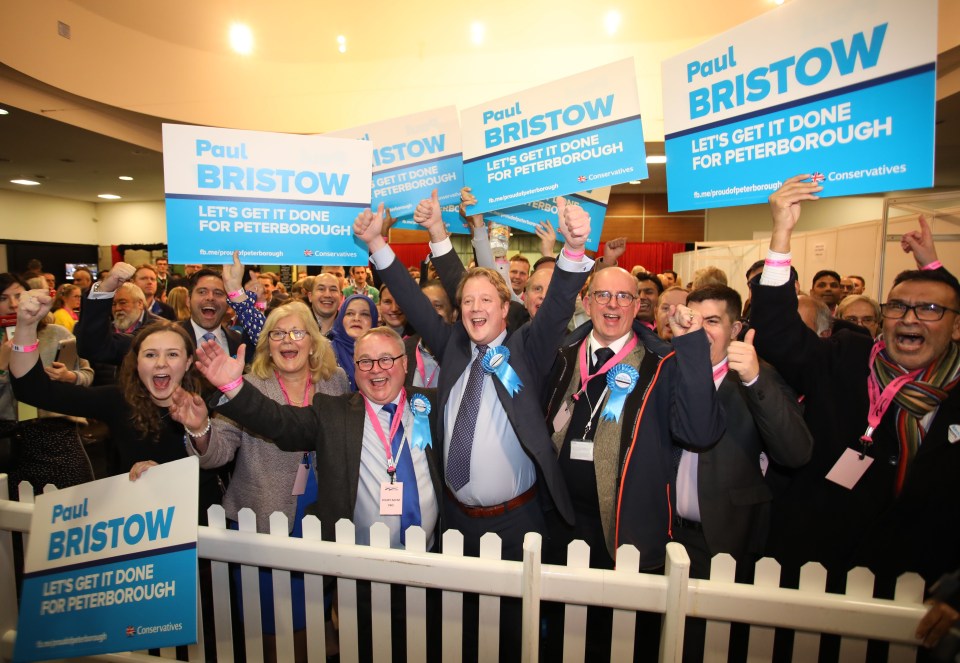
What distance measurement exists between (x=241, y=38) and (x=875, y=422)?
10853 mm

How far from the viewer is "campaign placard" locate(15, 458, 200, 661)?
166 centimetres

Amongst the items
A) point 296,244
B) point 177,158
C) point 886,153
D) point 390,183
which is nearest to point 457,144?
point 390,183

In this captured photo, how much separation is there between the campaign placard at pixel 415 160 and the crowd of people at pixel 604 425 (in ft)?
3.28

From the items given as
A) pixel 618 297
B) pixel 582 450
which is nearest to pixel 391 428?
pixel 582 450

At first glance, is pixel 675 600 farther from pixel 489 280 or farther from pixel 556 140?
pixel 556 140

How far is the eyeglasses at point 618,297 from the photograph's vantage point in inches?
83.4

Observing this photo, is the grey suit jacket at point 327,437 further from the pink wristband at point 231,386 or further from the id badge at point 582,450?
the id badge at point 582,450

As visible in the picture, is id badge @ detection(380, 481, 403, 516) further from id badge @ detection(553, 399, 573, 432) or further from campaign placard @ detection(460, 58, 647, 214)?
campaign placard @ detection(460, 58, 647, 214)

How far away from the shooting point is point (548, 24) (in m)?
8.74

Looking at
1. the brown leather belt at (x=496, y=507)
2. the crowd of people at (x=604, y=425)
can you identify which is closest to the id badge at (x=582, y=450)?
the crowd of people at (x=604, y=425)

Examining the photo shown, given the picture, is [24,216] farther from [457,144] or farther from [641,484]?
[641,484]

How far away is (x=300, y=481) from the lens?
7.47 feet

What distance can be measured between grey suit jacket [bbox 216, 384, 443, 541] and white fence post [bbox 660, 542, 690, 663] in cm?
93

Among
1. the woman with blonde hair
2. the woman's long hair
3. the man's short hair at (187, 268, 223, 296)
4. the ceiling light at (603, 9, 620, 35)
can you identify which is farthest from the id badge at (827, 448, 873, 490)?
the ceiling light at (603, 9, 620, 35)
